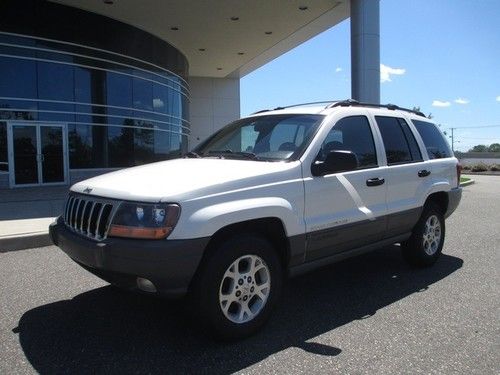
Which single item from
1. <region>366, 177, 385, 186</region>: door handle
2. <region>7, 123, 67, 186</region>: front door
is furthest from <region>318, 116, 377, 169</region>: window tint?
<region>7, 123, 67, 186</region>: front door

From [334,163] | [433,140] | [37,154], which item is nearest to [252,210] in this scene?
[334,163]

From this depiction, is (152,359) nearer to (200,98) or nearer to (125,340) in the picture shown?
(125,340)

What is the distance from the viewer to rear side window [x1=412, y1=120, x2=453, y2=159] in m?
5.95

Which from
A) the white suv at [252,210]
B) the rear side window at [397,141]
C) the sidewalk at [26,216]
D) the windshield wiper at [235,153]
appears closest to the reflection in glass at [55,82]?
the sidewalk at [26,216]

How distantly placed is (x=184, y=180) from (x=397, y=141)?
2.91 meters

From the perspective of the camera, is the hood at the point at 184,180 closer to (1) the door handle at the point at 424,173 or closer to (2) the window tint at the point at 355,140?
(2) the window tint at the point at 355,140

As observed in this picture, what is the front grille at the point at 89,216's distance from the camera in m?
3.54

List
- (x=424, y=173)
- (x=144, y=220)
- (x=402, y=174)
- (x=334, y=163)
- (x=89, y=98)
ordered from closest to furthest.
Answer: (x=144, y=220)
(x=334, y=163)
(x=402, y=174)
(x=424, y=173)
(x=89, y=98)

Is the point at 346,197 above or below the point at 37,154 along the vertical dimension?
below

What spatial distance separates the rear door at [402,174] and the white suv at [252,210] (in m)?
0.02

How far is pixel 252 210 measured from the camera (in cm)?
362

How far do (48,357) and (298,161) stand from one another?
2.49 m

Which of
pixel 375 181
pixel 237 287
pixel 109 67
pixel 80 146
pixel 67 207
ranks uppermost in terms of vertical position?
pixel 109 67

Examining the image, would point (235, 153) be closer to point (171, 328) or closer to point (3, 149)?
point (171, 328)
